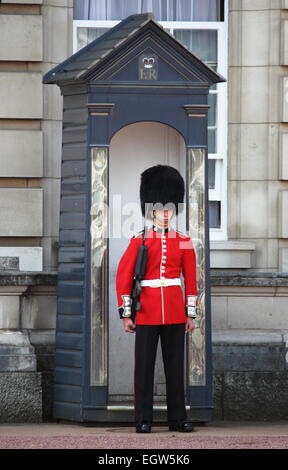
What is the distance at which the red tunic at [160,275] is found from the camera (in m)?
9.23

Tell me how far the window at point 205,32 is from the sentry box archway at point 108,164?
48.8 inches

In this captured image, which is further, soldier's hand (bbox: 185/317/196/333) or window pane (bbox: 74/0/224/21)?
window pane (bbox: 74/0/224/21)

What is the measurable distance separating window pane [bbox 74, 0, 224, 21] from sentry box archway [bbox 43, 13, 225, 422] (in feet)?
4.29

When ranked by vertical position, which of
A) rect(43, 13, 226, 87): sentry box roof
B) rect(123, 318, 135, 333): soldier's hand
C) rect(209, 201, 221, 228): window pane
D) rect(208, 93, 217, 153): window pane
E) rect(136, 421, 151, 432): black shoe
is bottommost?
rect(136, 421, 151, 432): black shoe

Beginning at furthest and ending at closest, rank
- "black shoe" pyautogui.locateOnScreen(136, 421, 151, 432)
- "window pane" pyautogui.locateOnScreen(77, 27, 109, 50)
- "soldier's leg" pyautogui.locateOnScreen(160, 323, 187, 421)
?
1. "window pane" pyautogui.locateOnScreen(77, 27, 109, 50)
2. "soldier's leg" pyautogui.locateOnScreen(160, 323, 187, 421)
3. "black shoe" pyautogui.locateOnScreen(136, 421, 151, 432)

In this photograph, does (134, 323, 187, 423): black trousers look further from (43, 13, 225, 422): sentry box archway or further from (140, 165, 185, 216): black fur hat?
(140, 165, 185, 216): black fur hat

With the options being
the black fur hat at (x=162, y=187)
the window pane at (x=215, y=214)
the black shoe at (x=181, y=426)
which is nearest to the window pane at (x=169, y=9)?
the window pane at (x=215, y=214)

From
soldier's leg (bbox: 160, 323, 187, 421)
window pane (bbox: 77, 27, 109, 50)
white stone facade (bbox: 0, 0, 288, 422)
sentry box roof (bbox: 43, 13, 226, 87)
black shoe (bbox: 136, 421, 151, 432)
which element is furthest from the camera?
window pane (bbox: 77, 27, 109, 50)

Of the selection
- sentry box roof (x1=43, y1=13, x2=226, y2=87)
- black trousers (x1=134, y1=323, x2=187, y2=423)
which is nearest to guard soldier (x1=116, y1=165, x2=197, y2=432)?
black trousers (x1=134, y1=323, x2=187, y2=423)

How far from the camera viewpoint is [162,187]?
9.41m

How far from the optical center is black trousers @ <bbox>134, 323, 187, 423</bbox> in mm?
9273

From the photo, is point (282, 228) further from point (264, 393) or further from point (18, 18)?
point (18, 18)

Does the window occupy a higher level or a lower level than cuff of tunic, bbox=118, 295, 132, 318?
higher

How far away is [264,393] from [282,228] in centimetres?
116
